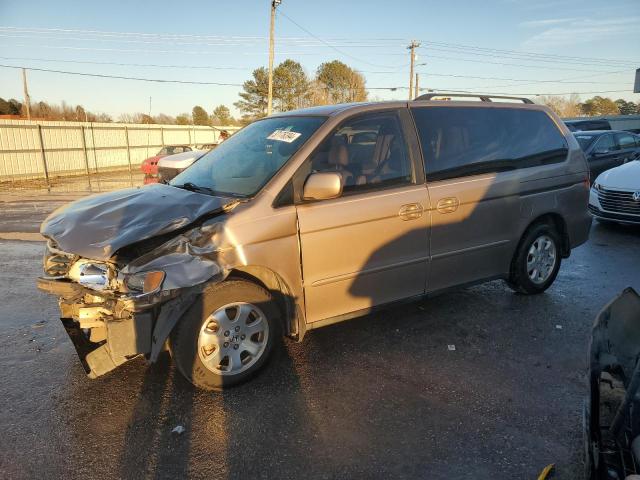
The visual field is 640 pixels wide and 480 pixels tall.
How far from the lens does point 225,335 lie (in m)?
3.08

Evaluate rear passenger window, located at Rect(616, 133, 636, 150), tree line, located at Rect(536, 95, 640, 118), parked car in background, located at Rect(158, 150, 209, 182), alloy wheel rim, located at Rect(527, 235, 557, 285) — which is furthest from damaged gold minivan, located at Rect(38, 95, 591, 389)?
tree line, located at Rect(536, 95, 640, 118)

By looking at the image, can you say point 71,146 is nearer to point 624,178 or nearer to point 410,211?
point 624,178

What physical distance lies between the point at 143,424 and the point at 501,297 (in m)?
3.70

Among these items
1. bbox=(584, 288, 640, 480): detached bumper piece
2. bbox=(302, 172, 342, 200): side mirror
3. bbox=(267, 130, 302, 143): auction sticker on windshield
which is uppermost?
bbox=(267, 130, 302, 143): auction sticker on windshield

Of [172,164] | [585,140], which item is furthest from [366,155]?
[585,140]

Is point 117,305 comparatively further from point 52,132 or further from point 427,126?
point 52,132

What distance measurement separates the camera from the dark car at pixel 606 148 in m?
11.3

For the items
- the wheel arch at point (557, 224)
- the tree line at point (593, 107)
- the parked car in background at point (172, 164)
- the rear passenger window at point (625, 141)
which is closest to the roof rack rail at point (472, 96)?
the wheel arch at point (557, 224)

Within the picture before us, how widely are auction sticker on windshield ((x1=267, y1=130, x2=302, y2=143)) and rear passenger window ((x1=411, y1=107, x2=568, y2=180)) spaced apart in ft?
3.52

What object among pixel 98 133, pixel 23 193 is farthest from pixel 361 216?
pixel 98 133

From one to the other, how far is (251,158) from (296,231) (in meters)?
0.87

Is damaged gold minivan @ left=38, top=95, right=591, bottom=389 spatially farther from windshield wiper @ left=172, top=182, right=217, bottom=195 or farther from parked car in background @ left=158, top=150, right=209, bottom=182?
parked car in background @ left=158, top=150, right=209, bottom=182

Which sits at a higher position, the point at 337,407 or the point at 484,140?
the point at 484,140

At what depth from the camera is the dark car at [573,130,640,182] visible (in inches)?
444
